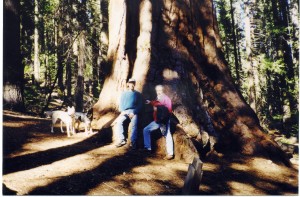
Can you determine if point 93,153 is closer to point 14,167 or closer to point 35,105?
point 14,167

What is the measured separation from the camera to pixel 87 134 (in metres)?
9.01

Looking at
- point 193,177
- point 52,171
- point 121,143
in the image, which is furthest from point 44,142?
point 193,177

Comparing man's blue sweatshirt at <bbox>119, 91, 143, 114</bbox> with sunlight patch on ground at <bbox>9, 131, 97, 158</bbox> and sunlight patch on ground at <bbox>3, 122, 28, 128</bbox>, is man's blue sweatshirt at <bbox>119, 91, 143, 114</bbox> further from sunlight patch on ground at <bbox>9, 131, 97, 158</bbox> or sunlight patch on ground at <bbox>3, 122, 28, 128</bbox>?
sunlight patch on ground at <bbox>3, 122, 28, 128</bbox>

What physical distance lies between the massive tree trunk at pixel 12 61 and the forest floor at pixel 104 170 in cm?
304

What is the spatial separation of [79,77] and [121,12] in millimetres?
6957

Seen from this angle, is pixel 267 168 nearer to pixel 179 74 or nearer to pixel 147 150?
pixel 147 150

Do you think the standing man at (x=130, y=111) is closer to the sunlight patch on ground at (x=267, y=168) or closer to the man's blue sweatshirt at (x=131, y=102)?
the man's blue sweatshirt at (x=131, y=102)

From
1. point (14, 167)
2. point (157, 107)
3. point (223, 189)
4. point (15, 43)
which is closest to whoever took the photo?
point (14, 167)

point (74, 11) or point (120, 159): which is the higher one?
point (74, 11)

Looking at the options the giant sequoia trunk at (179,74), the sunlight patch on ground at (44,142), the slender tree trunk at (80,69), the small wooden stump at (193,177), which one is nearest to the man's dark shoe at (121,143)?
the giant sequoia trunk at (179,74)

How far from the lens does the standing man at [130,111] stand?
798cm

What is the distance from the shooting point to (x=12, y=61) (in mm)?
12578


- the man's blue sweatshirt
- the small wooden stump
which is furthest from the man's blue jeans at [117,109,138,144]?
the small wooden stump

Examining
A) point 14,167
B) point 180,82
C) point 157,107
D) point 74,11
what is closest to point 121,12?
point 180,82
